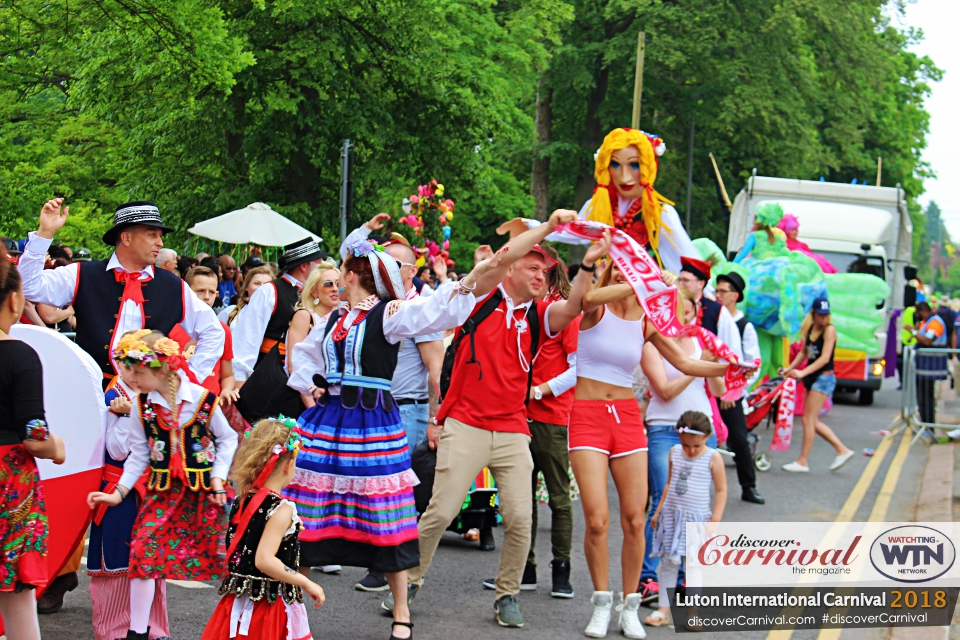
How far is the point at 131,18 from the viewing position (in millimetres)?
13016

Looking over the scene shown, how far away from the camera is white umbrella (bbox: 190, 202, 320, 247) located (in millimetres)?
14906

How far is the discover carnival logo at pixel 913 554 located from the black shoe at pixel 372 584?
2.77 m

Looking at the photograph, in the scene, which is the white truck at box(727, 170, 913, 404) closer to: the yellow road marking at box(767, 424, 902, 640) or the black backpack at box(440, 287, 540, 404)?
the yellow road marking at box(767, 424, 902, 640)

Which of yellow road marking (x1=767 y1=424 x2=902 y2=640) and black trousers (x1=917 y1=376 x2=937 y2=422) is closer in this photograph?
yellow road marking (x1=767 y1=424 x2=902 y2=640)

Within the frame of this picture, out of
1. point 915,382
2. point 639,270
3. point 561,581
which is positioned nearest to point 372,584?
point 561,581

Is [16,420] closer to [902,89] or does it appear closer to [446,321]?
[446,321]

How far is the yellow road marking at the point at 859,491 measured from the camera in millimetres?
6020

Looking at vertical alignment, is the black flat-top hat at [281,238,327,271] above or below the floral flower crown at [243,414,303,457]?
above

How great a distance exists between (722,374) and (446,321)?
1701 millimetres

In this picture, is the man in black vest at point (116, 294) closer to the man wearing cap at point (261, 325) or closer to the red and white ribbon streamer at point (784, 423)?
the man wearing cap at point (261, 325)

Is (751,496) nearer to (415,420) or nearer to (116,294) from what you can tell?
(415,420)

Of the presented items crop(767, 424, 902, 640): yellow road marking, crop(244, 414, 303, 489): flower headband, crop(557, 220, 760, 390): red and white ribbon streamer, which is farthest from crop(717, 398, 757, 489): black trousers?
crop(244, 414, 303, 489): flower headband

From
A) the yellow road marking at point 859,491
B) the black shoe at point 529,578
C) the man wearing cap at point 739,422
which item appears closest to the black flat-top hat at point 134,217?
the black shoe at point 529,578

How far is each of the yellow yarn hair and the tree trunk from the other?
85.6ft
